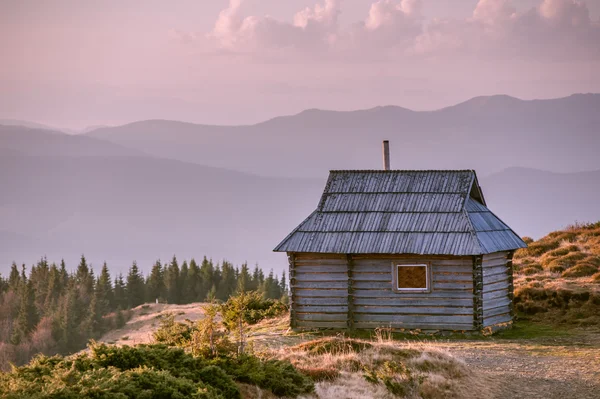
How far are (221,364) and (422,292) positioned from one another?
12543mm

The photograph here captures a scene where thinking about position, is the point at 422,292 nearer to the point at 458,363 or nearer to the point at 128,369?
the point at 458,363

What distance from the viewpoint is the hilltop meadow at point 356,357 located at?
12.0 metres

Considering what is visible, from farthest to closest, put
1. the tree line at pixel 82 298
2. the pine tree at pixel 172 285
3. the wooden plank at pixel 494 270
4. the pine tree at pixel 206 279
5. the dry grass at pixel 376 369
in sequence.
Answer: the pine tree at pixel 206 279, the pine tree at pixel 172 285, the tree line at pixel 82 298, the wooden plank at pixel 494 270, the dry grass at pixel 376 369

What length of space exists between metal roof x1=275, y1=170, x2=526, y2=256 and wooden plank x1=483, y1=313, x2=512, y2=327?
238 centimetres

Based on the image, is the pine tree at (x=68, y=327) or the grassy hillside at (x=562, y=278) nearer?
the grassy hillside at (x=562, y=278)

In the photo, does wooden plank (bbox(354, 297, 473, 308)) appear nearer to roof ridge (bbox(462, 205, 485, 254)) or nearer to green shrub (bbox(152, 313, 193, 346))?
roof ridge (bbox(462, 205, 485, 254))

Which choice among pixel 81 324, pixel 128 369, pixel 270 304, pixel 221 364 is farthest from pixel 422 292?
pixel 81 324

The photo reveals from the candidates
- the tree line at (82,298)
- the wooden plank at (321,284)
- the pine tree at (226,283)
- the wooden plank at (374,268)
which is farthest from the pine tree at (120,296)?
the wooden plank at (374,268)

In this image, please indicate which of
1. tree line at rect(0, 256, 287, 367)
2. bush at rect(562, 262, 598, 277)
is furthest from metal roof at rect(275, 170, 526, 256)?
tree line at rect(0, 256, 287, 367)

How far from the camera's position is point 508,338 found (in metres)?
24.3

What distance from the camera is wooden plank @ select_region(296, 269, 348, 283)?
2608cm

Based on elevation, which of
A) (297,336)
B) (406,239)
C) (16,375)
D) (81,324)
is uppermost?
(406,239)

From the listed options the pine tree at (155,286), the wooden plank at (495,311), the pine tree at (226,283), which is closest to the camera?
the wooden plank at (495,311)

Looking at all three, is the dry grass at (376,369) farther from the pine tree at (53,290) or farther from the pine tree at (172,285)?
the pine tree at (53,290)
